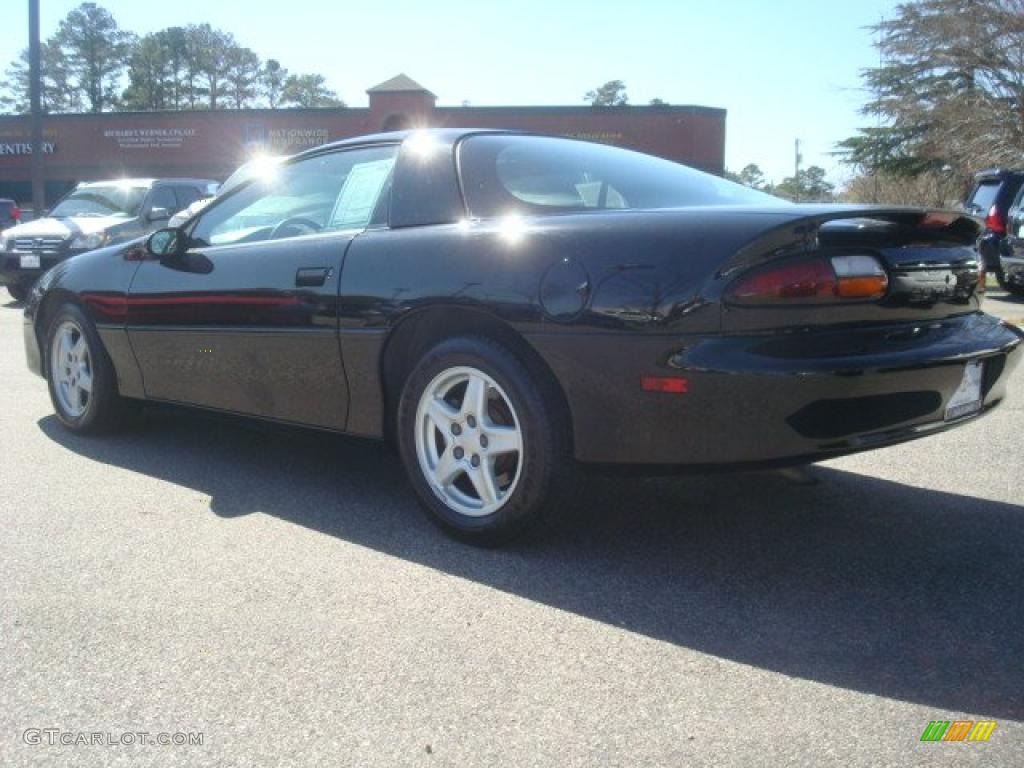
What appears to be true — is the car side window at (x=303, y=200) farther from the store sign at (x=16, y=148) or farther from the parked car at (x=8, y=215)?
the store sign at (x=16, y=148)

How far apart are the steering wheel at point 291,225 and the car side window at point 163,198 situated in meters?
10.4

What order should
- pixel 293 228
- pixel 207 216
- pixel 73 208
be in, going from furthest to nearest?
pixel 73 208 → pixel 207 216 → pixel 293 228

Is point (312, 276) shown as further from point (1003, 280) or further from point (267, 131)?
point (267, 131)

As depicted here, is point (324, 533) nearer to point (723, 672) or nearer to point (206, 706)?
point (206, 706)

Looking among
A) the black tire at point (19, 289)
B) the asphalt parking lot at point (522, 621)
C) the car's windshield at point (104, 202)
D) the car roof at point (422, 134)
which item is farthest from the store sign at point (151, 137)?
the asphalt parking lot at point (522, 621)

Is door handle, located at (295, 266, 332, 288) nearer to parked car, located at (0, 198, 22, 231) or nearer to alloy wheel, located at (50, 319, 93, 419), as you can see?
alloy wheel, located at (50, 319, 93, 419)

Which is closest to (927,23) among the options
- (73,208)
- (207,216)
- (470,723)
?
(73,208)

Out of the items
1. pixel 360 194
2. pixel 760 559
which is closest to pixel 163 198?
pixel 360 194

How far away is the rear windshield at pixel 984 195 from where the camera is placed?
1398 cm

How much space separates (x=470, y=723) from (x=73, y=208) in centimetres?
1366

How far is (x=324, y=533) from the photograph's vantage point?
12.0 ft

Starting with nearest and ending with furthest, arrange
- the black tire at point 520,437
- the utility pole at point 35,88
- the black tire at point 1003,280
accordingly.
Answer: the black tire at point 520,437 → the black tire at point 1003,280 → the utility pole at point 35,88

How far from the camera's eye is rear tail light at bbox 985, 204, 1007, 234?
1346 cm

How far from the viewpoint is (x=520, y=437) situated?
10.7ft
